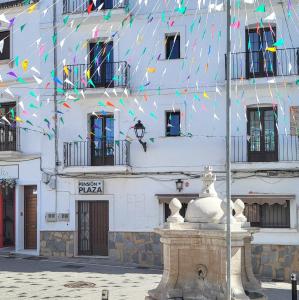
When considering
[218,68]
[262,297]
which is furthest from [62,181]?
[262,297]

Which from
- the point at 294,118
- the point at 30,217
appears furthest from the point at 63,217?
the point at 294,118

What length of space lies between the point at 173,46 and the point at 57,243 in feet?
23.6

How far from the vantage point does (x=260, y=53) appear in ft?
54.3

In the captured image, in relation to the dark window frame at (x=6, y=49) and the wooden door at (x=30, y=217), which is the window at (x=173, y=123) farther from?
the dark window frame at (x=6, y=49)

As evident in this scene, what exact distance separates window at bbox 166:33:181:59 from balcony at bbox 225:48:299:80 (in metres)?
1.75

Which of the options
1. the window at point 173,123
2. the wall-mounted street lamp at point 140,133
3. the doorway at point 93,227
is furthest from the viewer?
the doorway at point 93,227

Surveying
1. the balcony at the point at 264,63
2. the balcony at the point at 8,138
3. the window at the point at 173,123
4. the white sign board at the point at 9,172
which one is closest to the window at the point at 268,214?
the window at the point at 173,123

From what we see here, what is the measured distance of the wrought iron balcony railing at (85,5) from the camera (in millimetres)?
17391

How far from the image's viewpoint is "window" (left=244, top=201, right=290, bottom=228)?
52.3 feet

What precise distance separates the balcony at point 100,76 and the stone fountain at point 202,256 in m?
8.61

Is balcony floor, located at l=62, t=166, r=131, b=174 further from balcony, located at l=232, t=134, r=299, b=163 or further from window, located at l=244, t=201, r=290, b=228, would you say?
window, located at l=244, t=201, r=290, b=228

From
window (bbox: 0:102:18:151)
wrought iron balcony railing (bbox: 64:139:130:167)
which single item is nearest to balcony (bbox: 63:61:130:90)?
wrought iron balcony railing (bbox: 64:139:130:167)

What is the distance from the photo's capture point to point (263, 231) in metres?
15.9

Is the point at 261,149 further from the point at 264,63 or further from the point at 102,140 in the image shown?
the point at 102,140
